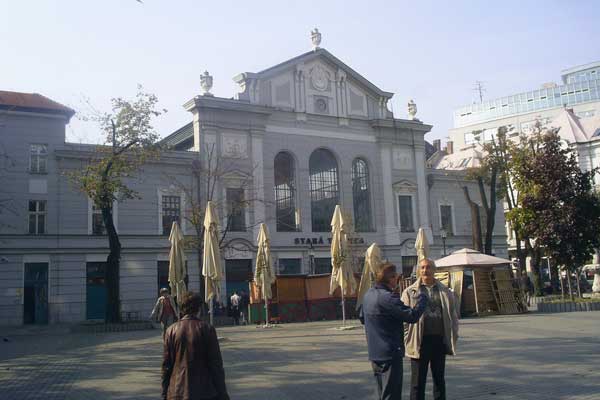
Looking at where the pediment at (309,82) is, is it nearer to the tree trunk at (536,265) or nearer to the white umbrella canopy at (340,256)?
the tree trunk at (536,265)

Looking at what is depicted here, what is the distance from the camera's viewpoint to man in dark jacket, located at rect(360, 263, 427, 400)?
6391 millimetres

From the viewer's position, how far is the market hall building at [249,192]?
32469 millimetres

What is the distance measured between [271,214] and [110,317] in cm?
1494

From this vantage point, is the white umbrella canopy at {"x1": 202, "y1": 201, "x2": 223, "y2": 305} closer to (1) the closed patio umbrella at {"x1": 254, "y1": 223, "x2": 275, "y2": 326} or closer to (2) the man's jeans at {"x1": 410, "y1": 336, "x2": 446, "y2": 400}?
(1) the closed patio umbrella at {"x1": 254, "y1": 223, "x2": 275, "y2": 326}

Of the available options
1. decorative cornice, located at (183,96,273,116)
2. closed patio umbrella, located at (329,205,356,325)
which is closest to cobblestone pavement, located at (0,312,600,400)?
closed patio umbrella, located at (329,205,356,325)

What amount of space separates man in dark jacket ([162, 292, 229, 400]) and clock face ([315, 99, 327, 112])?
3763 cm

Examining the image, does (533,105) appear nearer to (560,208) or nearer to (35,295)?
(560,208)

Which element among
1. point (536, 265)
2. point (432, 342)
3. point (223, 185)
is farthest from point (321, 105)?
point (432, 342)

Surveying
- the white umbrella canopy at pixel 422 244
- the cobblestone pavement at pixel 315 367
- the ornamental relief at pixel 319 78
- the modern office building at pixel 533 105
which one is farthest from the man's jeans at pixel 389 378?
the modern office building at pixel 533 105

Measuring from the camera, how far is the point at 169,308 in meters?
19.2

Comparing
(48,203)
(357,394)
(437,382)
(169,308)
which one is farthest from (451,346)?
(48,203)

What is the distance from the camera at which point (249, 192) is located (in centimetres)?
3825

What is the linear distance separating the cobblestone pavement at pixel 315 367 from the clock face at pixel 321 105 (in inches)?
1017

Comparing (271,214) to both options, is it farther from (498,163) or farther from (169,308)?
(169,308)
